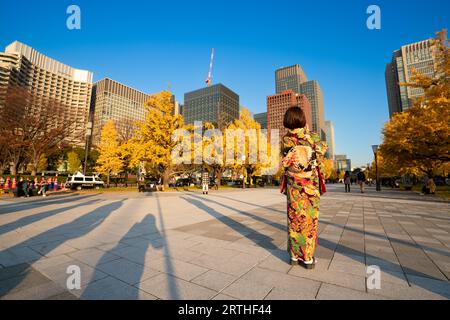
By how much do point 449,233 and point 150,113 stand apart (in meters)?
23.5

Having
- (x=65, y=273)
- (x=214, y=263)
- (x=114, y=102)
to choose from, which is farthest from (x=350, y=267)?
(x=114, y=102)

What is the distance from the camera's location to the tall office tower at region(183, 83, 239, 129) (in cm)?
6305

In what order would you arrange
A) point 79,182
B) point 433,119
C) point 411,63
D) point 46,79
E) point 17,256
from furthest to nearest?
point 46,79
point 411,63
point 79,182
point 433,119
point 17,256

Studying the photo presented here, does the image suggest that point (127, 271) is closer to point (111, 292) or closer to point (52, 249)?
point (111, 292)

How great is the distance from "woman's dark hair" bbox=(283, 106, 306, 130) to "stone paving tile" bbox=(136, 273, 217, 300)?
244 centimetres

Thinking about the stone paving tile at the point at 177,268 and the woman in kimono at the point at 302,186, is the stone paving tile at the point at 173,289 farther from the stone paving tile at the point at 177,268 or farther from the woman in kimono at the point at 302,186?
the woman in kimono at the point at 302,186

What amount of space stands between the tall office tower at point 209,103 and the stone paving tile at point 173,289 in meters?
56.2

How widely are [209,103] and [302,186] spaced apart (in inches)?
2808

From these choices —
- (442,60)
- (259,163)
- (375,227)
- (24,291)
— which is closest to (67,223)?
(24,291)

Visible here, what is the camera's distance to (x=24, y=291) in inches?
84.5

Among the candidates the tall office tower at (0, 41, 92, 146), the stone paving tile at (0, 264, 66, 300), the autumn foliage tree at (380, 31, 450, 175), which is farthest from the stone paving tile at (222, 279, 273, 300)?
the tall office tower at (0, 41, 92, 146)

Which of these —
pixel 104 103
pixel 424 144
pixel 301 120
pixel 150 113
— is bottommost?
pixel 301 120

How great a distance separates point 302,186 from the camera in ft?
9.41
